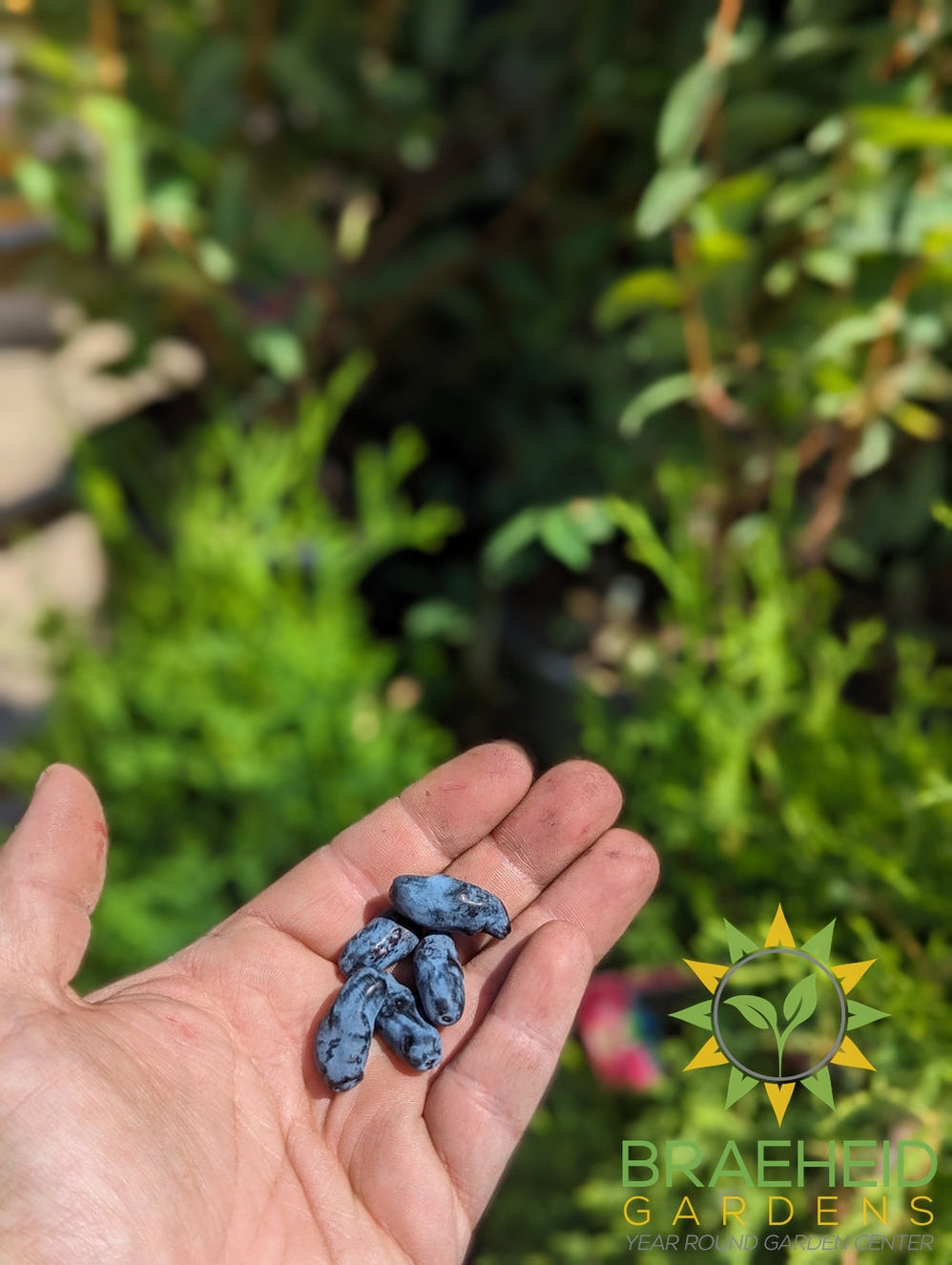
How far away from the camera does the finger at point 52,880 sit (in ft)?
2.62

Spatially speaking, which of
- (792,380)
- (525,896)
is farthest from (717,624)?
(525,896)

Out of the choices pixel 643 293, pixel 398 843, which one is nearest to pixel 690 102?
pixel 643 293

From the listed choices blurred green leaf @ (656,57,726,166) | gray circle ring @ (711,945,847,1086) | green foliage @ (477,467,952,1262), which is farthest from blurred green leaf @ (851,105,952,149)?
gray circle ring @ (711,945,847,1086)

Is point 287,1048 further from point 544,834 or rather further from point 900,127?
point 900,127

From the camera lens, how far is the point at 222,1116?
822 mm

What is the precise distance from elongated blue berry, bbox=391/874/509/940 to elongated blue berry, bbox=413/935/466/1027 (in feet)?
0.06

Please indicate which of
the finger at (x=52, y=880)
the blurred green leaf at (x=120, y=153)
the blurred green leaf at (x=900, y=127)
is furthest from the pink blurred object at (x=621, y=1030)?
the blurred green leaf at (x=120, y=153)

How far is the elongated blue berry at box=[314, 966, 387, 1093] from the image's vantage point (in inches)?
33.1

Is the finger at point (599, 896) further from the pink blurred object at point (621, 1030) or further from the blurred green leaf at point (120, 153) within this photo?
the blurred green leaf at point (120, 153)

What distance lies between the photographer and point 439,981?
2.91 feet

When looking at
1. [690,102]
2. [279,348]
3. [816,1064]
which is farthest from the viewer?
[279,348]

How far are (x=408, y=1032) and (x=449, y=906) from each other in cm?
10

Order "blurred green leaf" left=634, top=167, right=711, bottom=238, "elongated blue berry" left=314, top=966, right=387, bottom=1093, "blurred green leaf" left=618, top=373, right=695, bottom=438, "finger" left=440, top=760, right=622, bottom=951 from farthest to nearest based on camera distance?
1. "blurred green leaf" left=618, top=373, right=695, bottom=438
2. "blurred green leaf" left=634, top=167, right=711, bottom=238
3. "finger" left=440, top=760, right=622, bottom=951
4. "elongated blue berry" left=314, top=966, right=387, bottom=1093

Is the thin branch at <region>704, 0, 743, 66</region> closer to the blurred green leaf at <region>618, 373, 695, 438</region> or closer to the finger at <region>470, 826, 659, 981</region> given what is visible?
the blurred green leaf at <region>618, 373, 695, 438</region>
